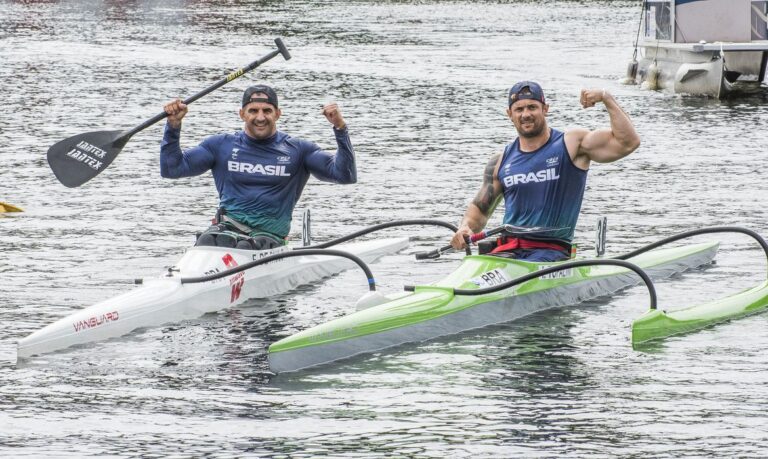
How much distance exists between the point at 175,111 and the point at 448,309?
10.7 feet

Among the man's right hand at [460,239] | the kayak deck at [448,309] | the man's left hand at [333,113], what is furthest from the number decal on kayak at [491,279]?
the man's left hand at [333,113]

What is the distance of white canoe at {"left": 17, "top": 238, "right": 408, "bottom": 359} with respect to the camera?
39.4 ft

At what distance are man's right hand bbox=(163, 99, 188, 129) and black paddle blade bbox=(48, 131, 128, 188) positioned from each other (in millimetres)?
1291

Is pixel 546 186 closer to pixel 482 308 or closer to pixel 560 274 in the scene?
pixel 560 274

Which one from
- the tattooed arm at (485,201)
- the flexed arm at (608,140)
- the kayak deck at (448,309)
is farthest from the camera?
the tattooed arm at (485,201)

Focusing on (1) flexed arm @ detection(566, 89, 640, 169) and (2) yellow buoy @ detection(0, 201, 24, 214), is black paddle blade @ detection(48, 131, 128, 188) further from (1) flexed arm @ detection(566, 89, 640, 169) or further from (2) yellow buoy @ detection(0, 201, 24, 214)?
(2) yellow buoy @ detection(0, 201, 24, 214)

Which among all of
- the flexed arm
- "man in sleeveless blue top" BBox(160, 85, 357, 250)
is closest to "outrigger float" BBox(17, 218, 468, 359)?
"man in sleeveless blue top" BBox(160, 85, 357, 250)

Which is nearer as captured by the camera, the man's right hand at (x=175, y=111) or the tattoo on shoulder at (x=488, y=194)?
the tattoo on shoulder at (x=488, y=194)

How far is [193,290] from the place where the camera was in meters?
13.2

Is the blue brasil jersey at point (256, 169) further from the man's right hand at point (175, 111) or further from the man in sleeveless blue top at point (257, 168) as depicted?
the man's right hand at point (175, 111)

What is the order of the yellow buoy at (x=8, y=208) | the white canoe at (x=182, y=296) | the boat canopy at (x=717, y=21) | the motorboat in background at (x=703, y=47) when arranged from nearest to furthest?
the white canoe at (x=182, y=296) → the yellow buoy at (x=8, y=208) → the motorboat in background at (x=703, y=47) → the boat canopy at (x=717, y=21)

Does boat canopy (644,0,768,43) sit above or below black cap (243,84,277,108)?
above

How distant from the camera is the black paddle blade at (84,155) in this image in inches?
594

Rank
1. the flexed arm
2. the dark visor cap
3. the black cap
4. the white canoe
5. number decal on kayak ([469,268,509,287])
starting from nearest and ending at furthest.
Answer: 1. the white canoe
2. number decal on kayak ([469,268,509,287])
3. the flexed arm
4. the dark visor cap
5. the black cap
